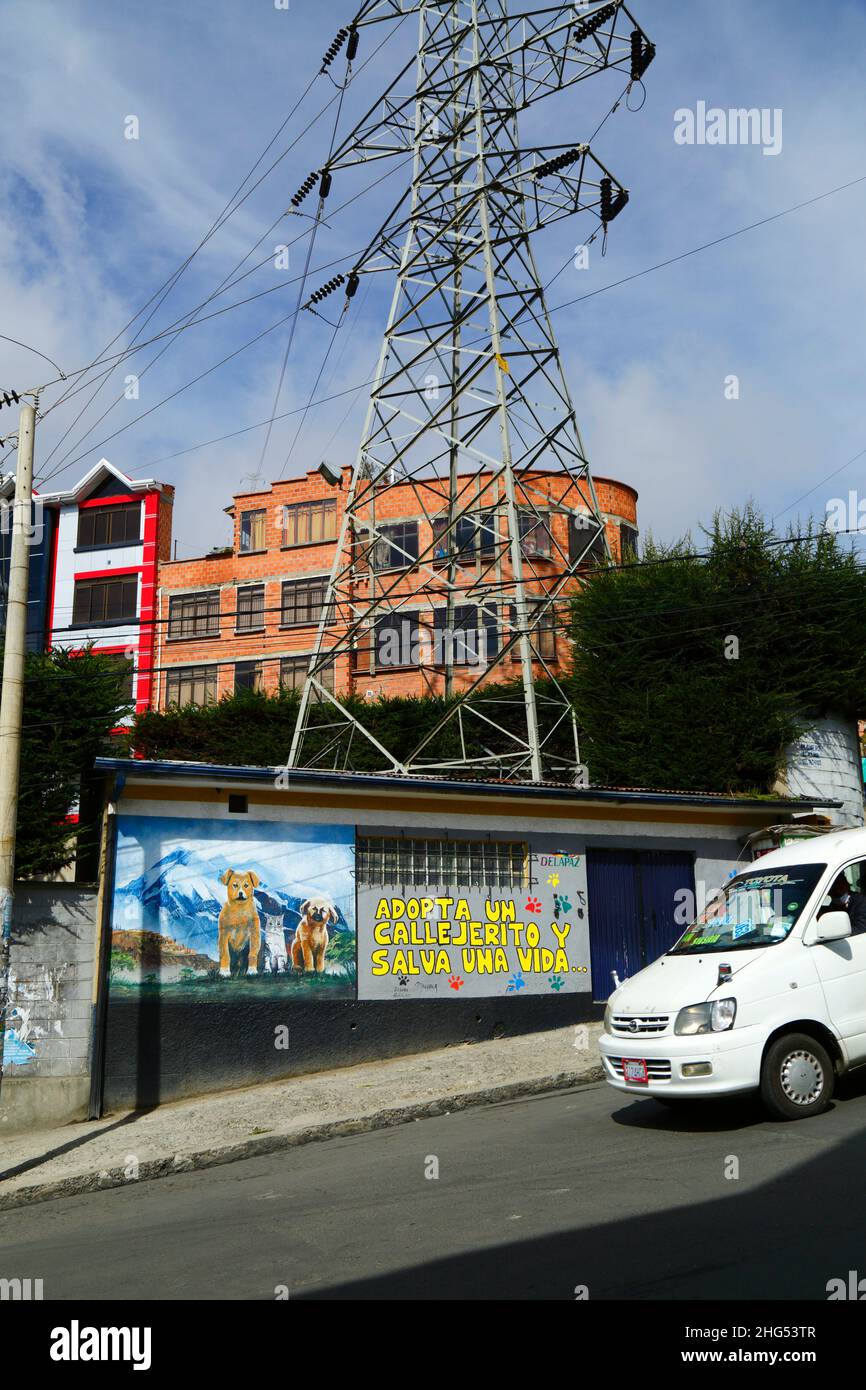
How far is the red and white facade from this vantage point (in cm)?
4569

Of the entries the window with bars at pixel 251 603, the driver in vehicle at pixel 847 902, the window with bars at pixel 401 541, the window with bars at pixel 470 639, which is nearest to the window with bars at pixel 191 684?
the window with bars at pixel 251 603

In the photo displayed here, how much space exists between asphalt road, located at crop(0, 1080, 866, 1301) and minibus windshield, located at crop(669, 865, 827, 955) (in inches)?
56.4

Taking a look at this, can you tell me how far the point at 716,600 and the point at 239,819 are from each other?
15.4 metres

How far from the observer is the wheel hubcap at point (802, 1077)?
9.12 m

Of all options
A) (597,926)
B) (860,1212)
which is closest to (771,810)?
(597,926)

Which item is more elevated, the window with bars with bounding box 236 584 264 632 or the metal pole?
the window with bars with bounding box 236 584 264 632

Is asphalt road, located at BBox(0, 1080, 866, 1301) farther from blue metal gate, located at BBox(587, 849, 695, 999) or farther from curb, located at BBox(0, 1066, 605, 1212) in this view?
blue metal gate, located at BBox(587, 849, 695, 999)

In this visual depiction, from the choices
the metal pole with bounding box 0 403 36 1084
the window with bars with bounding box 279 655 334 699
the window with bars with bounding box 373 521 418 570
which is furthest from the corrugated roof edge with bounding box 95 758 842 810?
the window with bars with bounding box 279 655 334 699

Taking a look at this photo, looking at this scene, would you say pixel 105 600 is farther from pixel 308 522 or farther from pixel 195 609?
pixel 308 522

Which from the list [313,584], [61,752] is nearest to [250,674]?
[313,584]

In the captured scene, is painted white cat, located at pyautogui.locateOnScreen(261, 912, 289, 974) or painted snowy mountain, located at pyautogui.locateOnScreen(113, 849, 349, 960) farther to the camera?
painted white cat, located at pyautogui.locateOnScreen(261, 912, 289, 974)

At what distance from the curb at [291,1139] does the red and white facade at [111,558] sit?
34.9 meters

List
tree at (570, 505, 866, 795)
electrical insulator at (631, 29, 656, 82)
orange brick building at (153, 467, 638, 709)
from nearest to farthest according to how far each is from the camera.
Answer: electrical insulator at (631, 29, 656, 82) → tree at (570, 505, 866, 795) → orange brick building at (153, 467, 638, 709)
